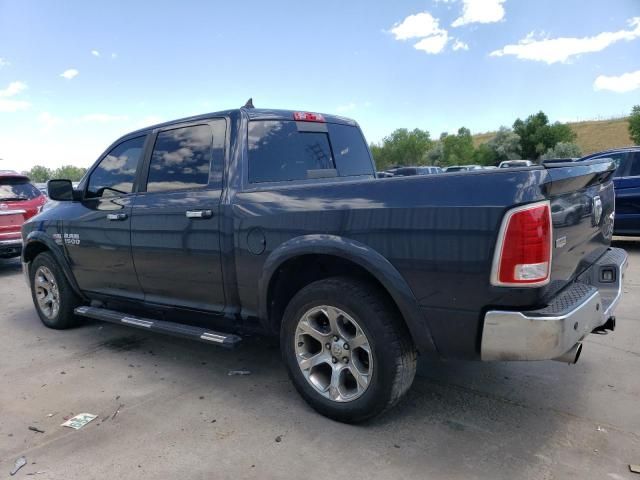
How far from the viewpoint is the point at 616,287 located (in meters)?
3.18

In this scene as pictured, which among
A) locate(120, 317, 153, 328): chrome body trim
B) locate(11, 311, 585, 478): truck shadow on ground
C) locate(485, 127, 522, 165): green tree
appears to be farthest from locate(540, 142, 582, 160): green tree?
locate(120, 317, 153, 328): chrome body trim

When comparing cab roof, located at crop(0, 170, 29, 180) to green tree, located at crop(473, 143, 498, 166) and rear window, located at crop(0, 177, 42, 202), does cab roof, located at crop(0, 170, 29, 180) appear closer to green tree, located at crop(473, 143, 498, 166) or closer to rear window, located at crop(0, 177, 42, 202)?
rear window, located at crop(0, 177, 42, 202)

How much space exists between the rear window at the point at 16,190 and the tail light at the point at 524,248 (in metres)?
9.12

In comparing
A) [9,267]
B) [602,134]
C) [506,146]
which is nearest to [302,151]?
[9,267]

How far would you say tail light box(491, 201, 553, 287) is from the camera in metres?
2.33

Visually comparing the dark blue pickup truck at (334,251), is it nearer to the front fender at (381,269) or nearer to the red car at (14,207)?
the front fender at (381,269)

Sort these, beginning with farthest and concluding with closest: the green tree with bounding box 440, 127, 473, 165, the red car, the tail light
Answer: the green tree with bounding box 440, 127, 473, 165 → the red car → the tail light

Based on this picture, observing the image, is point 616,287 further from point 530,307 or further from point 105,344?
point 105,344

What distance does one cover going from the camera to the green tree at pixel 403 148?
A: 85.6 m

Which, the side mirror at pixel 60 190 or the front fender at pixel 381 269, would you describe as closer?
the front fender at pixel 381 269

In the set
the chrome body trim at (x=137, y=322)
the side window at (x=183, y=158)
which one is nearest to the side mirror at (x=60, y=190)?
the side window at (x=183, y=158)

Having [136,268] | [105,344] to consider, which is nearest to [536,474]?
[136,268]

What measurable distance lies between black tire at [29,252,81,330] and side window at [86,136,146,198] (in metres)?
0.98

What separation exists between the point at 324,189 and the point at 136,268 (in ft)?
6.53
